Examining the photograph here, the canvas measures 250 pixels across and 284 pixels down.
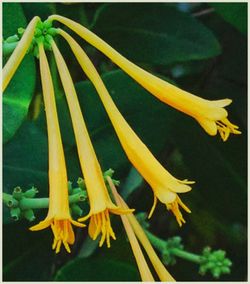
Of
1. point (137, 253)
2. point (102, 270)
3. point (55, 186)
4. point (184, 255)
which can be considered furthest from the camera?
point (102, 270)

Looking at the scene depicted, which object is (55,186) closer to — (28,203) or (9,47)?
(28,203)

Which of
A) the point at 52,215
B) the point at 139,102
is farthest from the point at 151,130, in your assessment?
the point at 52,215

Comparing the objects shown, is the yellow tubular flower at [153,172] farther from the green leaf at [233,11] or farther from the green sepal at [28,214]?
the green leaf at [233,11]

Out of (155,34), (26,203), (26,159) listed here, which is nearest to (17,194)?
(26,203)

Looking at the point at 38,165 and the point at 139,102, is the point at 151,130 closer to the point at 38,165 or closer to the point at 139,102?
the point at 139,102

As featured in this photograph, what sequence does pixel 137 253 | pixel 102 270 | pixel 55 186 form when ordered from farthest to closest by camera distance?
pixel 102 270 < pixel 137 253 < pixel 55 186

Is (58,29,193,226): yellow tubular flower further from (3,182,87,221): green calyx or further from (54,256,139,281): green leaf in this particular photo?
(54,256,139,281): green leaf

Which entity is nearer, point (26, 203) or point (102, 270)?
point (26, 203)
